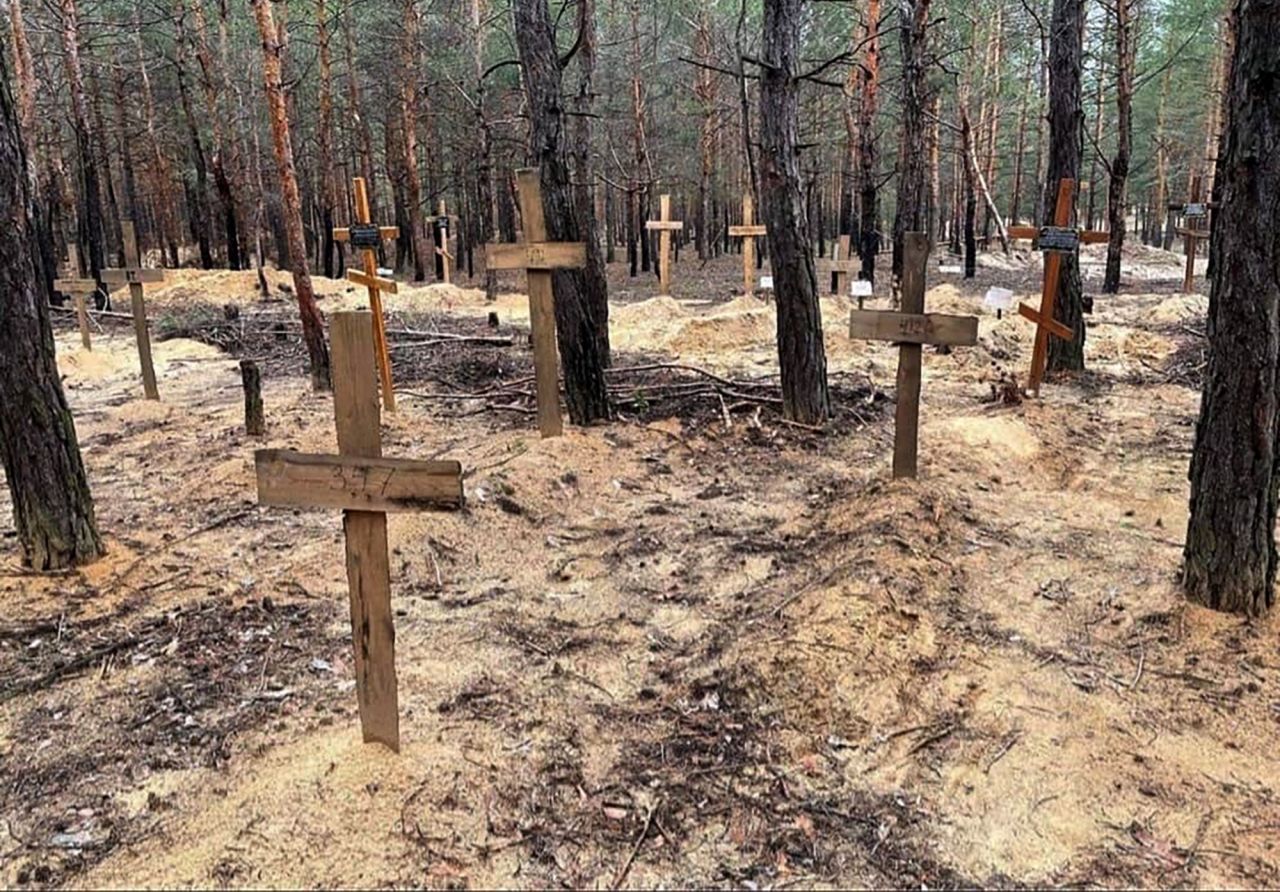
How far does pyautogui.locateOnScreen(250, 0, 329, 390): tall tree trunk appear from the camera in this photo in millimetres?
9195

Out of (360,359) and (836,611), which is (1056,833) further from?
(360,359)

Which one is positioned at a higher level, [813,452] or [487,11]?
[487,11]

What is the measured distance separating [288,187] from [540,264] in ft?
14.4

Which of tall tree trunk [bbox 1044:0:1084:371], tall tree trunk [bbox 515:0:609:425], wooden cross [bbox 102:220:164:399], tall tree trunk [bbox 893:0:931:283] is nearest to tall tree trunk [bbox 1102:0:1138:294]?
tall tree trunk [bbox 893:0:931:283]

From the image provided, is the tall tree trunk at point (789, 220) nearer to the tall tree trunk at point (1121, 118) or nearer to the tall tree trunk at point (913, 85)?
the tall tree trunk at point (913, 85)

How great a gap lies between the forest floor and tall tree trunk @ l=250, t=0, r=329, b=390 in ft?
7.78

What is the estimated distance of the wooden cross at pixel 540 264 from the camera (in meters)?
6.88

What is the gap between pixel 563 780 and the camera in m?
3.19

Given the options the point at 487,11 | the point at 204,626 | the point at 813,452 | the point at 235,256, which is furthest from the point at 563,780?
the point at 235,256

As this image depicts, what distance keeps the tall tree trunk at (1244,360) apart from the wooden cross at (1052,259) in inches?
186

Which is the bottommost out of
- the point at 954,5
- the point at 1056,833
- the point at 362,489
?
the point at 1056,833

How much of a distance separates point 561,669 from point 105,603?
8.27 feet

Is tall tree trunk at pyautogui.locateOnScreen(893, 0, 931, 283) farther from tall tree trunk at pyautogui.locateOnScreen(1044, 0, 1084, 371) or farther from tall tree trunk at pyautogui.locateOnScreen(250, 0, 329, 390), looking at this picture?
tall tree trunk at pyautogui.locateOnScreen(250, 0, 329, 390)

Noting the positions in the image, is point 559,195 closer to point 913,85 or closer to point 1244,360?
point 1244,360
